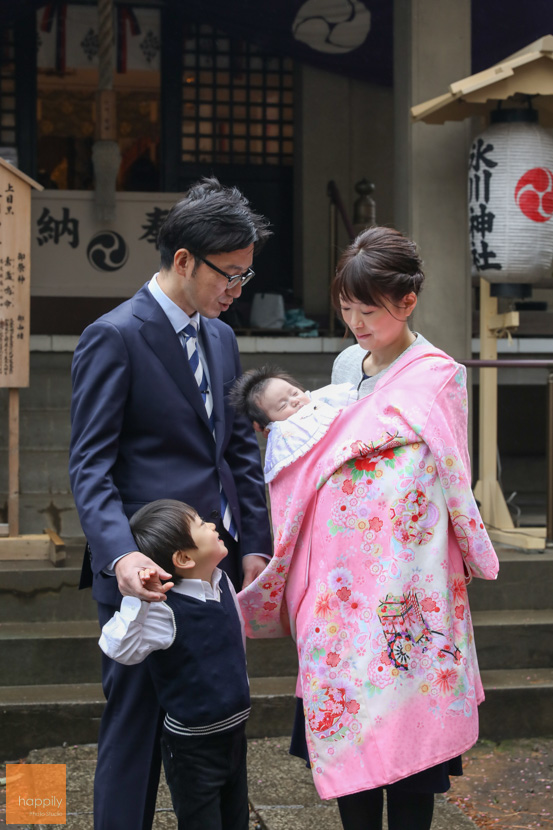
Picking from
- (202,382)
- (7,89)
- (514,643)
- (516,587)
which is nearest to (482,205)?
(516,587)

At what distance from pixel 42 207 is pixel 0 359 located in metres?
4.70

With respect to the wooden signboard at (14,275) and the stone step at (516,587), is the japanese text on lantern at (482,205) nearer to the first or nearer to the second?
the stone step at (516,587)

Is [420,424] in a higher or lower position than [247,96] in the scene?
lower

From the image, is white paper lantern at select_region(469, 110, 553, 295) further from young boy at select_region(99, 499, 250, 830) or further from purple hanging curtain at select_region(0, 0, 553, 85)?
young boy at select_region(99, 499, 250, 830)

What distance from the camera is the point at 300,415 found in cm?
272

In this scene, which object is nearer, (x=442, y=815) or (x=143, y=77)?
(x=442, y=815)

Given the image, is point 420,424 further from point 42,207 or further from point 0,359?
point 42,207

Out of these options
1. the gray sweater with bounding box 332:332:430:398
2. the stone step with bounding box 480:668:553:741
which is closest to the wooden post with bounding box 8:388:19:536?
the gray sweater with bounding box 332:332:430:398

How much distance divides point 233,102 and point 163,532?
8.93 m

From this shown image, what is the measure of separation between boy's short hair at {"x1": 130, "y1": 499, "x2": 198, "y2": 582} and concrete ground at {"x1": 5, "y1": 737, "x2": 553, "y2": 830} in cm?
167

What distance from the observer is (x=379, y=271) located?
8.46ft

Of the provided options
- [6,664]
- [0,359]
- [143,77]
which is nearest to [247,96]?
[143,77]

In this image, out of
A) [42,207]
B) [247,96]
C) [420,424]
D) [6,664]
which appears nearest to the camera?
[420,424]

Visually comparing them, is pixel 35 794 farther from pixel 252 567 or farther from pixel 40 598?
pixel 252 567
